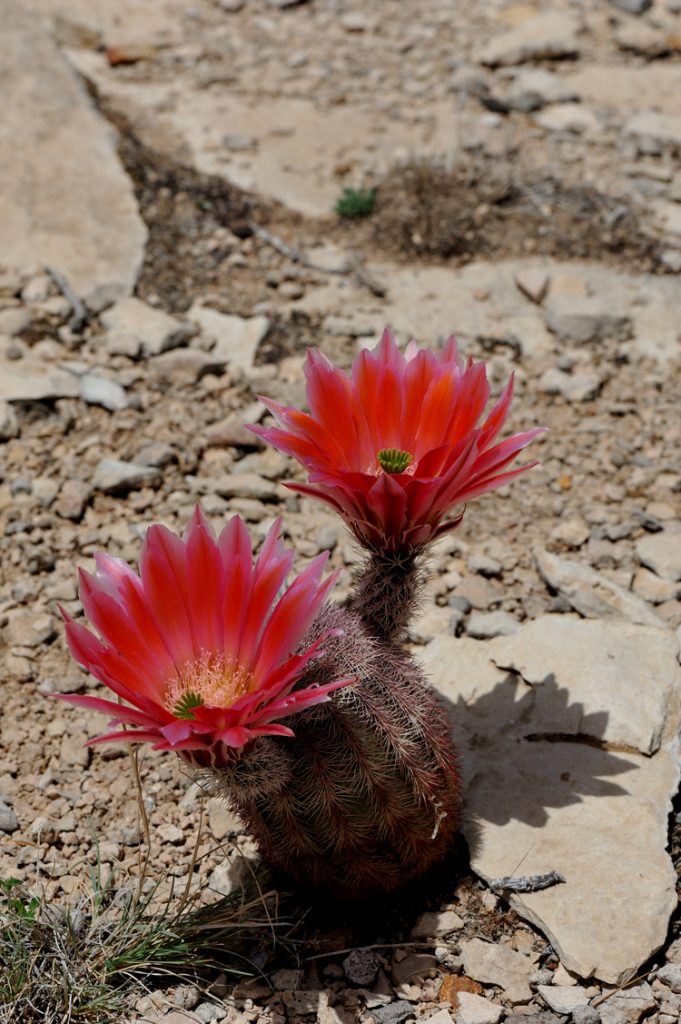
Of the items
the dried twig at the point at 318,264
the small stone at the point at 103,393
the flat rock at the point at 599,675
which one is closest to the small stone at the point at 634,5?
the dried twig at the point at 318,264

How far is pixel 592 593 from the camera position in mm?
3777

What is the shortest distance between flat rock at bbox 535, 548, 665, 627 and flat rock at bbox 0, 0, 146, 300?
2.44 meters

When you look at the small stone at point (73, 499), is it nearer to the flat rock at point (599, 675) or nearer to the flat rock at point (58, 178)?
the flat rock at point (58, 178)

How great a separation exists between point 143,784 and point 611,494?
6.67ft

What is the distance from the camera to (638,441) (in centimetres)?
449

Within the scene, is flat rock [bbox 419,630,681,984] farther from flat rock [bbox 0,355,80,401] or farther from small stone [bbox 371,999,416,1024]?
flat rock [bbox 0,355,80,401]

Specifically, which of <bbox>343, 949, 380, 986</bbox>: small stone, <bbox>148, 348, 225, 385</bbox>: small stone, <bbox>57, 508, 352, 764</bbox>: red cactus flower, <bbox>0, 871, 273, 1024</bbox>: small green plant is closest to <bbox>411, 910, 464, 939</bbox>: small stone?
<bbox>343, 949, 380, 986</bbox>: small stone

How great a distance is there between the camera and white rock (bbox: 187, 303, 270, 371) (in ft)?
16.0

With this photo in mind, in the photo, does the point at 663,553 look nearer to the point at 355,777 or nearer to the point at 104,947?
the point at 355,777

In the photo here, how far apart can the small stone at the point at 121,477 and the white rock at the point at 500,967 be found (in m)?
2.10

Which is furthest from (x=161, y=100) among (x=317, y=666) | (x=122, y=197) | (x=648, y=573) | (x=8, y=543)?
(x=317, y=666)

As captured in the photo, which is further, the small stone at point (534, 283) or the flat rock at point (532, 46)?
the flat rock at point (532, 46)

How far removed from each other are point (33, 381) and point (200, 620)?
2414 mm

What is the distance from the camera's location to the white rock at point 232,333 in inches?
193
